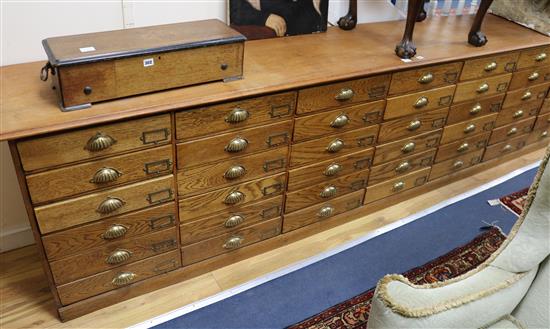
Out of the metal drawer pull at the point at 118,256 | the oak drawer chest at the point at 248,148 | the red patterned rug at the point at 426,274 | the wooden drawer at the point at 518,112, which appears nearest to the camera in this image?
the oak drawer chest at the point at 248,148

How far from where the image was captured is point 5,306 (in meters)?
1.76

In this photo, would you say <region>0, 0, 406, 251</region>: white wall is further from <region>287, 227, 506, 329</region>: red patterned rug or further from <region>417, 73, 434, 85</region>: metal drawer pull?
<region>287, 227, 506, 329</region>: red patterned rug

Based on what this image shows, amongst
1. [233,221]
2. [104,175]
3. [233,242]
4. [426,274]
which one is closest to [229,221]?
[233,221]

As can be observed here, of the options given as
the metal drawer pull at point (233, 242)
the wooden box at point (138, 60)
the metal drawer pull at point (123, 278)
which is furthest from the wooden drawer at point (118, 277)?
the wooden box at point (138, 60)

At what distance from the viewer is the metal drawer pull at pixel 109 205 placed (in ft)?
4.98

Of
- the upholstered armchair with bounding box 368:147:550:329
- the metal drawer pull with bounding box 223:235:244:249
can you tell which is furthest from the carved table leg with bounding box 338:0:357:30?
the upholstered armchair with bounding box 368:147:550:329

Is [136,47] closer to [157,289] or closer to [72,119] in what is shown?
[72,119]

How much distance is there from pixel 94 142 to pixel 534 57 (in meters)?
2.24

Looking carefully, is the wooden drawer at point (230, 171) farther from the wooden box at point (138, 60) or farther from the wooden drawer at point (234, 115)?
the wooden box at point (138, 60)

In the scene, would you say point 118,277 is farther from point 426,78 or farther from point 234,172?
point 426,78

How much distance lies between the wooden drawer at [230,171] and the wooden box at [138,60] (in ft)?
1.02

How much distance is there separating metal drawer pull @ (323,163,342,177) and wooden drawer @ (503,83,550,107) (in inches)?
45.1

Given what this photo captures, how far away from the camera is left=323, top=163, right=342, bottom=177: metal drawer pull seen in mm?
2031

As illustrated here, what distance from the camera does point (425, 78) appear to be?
205 cm
